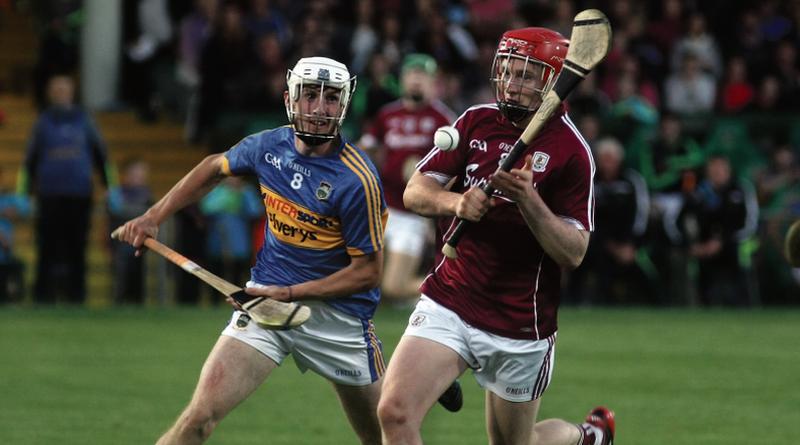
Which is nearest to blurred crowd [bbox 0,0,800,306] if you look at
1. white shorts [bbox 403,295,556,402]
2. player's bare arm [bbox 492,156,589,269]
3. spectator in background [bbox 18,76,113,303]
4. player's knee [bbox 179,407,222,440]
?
spectator in background [bbox 18,76,113,303]

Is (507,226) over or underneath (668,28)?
over

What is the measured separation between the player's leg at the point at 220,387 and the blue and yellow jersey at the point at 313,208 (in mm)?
376

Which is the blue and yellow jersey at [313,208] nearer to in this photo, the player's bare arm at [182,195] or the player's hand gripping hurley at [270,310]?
the player's bare arm at [182,195]

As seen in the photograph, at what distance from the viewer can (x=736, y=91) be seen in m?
18.1

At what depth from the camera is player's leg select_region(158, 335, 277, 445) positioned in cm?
618

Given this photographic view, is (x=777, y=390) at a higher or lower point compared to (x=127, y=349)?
higher

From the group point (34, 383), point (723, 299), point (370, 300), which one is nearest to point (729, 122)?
point (723, 299)

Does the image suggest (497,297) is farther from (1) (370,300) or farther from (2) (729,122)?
(2) (729,122)

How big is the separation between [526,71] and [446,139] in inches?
16.3

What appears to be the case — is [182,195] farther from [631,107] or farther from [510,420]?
[631,107]

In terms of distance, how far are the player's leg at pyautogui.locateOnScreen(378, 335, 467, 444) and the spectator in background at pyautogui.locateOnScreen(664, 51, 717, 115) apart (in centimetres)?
1204

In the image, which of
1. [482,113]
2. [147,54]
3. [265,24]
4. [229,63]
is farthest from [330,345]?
[147,54]

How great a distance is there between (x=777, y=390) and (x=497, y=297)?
502cm

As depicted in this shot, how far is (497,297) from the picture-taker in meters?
6.30
